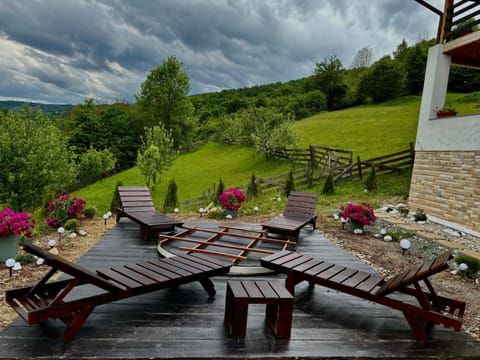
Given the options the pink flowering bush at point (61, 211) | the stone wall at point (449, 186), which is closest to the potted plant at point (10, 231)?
the pink flowering bush at point (61, 211)

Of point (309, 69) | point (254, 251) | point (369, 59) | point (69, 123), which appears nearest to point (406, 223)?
point (254, 251)

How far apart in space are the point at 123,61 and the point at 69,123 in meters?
13.3

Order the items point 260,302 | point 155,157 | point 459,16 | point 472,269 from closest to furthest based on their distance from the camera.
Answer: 1. point 260,302
2. point 472,269
3. point 459,16
4. point 155,157

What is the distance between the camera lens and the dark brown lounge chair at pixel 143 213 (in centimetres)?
536

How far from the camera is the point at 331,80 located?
126ft

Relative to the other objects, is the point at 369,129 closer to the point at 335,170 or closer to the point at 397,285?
the point at 335,170

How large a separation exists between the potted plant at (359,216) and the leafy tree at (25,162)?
10.0m

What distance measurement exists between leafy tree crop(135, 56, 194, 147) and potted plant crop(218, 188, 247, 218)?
21.1 metres

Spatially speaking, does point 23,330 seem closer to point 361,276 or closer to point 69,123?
point 361,276

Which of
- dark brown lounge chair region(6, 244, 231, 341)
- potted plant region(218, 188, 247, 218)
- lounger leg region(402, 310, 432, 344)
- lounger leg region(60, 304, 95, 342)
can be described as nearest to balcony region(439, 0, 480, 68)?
potted plant region(218, 188, 247, 218)

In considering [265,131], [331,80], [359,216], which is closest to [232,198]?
[359,216]

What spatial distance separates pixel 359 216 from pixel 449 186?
3.06m

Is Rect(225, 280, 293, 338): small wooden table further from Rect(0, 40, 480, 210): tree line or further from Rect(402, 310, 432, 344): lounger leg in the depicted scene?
Rect(0, 40, 480, 210): tree line

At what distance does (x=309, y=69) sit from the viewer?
40.9 metres
